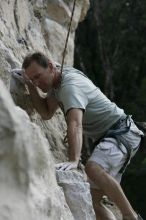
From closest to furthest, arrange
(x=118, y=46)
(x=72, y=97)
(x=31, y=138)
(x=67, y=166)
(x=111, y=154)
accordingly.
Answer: (x=31, y=138), (x=67, y=166), (x=72, y=97), (x=111, y=154), (x=118, y=46)

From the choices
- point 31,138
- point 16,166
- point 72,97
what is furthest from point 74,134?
point 16,166

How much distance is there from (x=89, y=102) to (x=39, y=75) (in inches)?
16.9

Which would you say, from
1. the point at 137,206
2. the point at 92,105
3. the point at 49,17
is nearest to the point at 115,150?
the point at 92,105

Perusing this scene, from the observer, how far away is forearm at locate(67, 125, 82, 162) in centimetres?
403

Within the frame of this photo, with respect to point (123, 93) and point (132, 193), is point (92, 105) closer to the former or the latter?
point (132, 193)

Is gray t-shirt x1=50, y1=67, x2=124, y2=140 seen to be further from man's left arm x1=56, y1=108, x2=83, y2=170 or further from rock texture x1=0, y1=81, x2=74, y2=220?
rock texture x1=0, y1=81, x2=74, y2=220

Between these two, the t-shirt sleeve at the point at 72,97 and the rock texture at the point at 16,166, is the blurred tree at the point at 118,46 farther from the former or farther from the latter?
the rock texture at the point at 16,166

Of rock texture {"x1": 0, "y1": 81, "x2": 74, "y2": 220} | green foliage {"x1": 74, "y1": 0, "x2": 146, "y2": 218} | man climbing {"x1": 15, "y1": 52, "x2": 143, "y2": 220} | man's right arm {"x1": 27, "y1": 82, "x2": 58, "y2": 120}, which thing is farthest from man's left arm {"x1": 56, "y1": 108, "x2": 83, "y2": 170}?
green foliage {"x1": 74, "y1": 0, "x2": 146, "y2": 218}

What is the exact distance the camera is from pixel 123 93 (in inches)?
625

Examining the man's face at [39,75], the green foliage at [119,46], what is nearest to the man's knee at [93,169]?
the man's face at [39,75]

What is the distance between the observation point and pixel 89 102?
4.44m

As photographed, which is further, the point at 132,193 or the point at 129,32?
the point at 129,32

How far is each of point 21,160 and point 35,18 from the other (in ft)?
14.7

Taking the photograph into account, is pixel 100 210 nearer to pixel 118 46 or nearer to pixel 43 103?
pixel 43 103
